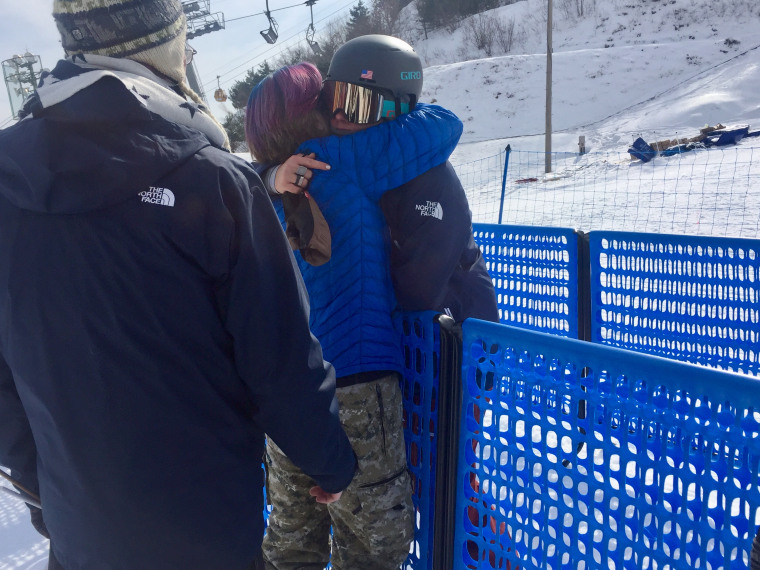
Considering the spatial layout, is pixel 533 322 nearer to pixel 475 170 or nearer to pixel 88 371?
pixel 88 371

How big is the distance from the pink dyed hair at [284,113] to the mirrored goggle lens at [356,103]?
0.21ft

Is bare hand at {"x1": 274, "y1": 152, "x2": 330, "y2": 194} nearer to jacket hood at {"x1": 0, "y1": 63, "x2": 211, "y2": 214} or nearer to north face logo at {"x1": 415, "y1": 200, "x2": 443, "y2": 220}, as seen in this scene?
north face logo at {"x1": 415, "y1": 200, "x2": 443, "y2": 220}

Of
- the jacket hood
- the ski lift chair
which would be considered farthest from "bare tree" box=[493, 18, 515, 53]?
the jacket hood

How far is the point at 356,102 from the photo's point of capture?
188 centimetres

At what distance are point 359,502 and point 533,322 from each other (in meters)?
1.85

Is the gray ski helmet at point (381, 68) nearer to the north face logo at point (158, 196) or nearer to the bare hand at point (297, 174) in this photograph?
the bare hand at point (297, 174)

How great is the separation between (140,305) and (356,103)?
1.05 metres

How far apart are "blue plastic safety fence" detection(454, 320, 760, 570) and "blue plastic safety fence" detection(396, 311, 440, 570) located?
0.15 metres

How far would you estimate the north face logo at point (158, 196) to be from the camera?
1.11m

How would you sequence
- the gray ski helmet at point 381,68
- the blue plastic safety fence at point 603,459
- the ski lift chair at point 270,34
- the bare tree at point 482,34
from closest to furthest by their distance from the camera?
the blue plastic safety fence at point 603,459 < the gray ski helmet at point 381,68 < the ski lift chair at point 270,34 < the bare tree at point 482,34

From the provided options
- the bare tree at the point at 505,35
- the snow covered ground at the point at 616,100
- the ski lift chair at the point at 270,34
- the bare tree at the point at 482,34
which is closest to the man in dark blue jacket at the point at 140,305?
the snow covered ground at the point at 616,100

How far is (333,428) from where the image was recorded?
A: 4.48 feet

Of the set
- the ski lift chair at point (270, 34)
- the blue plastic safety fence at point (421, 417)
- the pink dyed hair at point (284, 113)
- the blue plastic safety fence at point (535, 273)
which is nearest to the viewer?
the pink dyed hair at point (284, 113)

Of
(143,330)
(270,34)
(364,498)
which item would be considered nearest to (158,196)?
(143,330)
